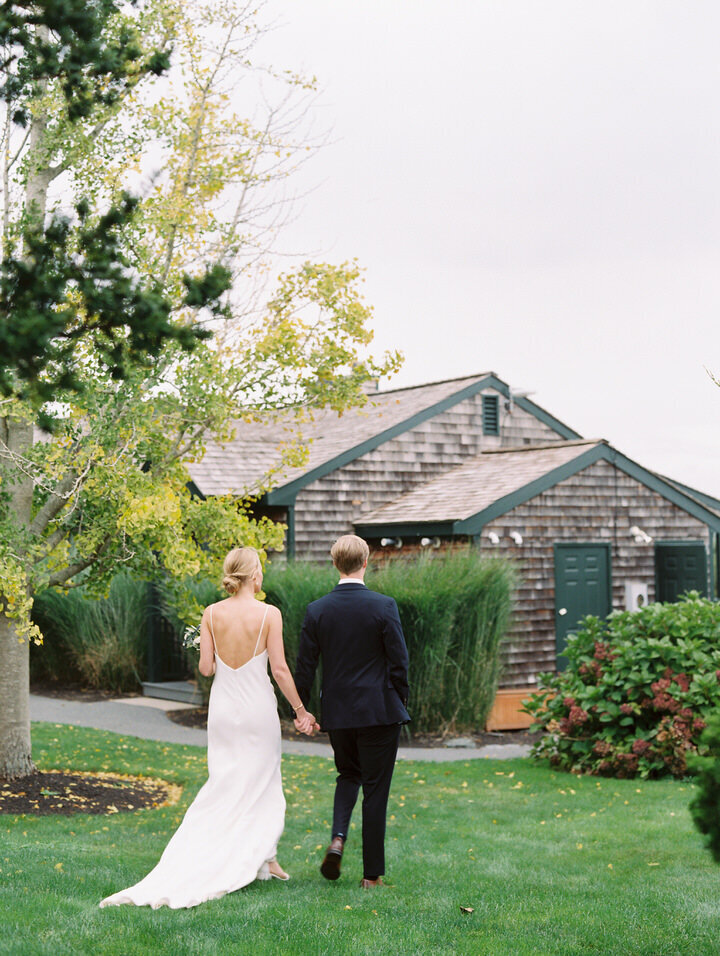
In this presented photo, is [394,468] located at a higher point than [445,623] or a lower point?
higher

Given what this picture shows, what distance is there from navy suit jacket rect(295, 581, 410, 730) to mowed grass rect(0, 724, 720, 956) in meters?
0.89

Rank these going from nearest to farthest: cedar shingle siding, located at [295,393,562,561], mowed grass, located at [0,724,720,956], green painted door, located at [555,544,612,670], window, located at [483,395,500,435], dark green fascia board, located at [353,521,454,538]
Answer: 1. mowed grass, located at [0,724,720,956]
2. dark green fascia board, located at [353,521,454,538]
3. green painted door, located at [555,544,612,670]
4. cedar shingle siding, located at [295,393,562,561]
5. window, located at [483,395,500,435]

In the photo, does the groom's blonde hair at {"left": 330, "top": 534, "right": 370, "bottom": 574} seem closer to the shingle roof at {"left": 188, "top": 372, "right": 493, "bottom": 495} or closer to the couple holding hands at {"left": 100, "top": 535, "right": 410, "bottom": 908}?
the couple holding hands at {"left": 100, "top": 535, "right": 410, "bottom": 908}

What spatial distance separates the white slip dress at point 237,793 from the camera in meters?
5.43

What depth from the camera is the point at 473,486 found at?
645 inches

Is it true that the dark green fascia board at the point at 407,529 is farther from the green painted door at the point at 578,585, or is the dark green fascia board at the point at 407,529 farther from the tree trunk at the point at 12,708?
the tree trunk at the point at 12,708

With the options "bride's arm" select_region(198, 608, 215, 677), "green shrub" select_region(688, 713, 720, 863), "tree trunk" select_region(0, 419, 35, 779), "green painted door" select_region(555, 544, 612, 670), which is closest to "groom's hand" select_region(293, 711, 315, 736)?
"bride's arm" select_region(198, 608, 215, 677)

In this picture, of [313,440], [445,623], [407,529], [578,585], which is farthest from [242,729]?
[578,585]

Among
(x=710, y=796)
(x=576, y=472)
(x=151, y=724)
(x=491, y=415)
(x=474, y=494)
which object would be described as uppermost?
(x=491, y=415)

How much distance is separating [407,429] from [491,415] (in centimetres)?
215

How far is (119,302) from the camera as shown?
4227mm

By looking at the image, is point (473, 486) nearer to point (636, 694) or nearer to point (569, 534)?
point (569, 534)

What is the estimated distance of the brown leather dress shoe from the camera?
561 centimetres

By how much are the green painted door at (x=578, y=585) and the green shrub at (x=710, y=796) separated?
1213 centimetres
